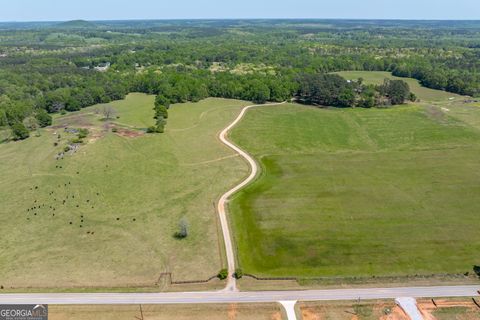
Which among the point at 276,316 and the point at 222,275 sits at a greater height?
the point at 222,275

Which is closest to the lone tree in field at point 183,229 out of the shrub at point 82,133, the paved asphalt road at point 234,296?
the paved asphalt road at point 234,296

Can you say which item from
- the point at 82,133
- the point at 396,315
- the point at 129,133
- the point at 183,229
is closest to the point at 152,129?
the point at 129,133

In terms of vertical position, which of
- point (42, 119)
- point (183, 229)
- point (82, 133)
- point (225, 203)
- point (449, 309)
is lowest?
point (449, 309)

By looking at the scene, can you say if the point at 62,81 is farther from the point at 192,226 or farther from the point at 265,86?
the point at 192,226

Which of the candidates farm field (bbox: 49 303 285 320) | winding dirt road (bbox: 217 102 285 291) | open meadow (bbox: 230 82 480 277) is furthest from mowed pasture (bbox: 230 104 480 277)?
farm field (bbox: 49 303 285 320)

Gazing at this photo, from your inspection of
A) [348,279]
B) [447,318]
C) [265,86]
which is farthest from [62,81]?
[447,318]

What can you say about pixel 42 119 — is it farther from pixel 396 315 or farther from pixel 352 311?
pixel 396 315

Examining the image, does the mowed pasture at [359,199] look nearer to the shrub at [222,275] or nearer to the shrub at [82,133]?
the shrub at [222,275]
